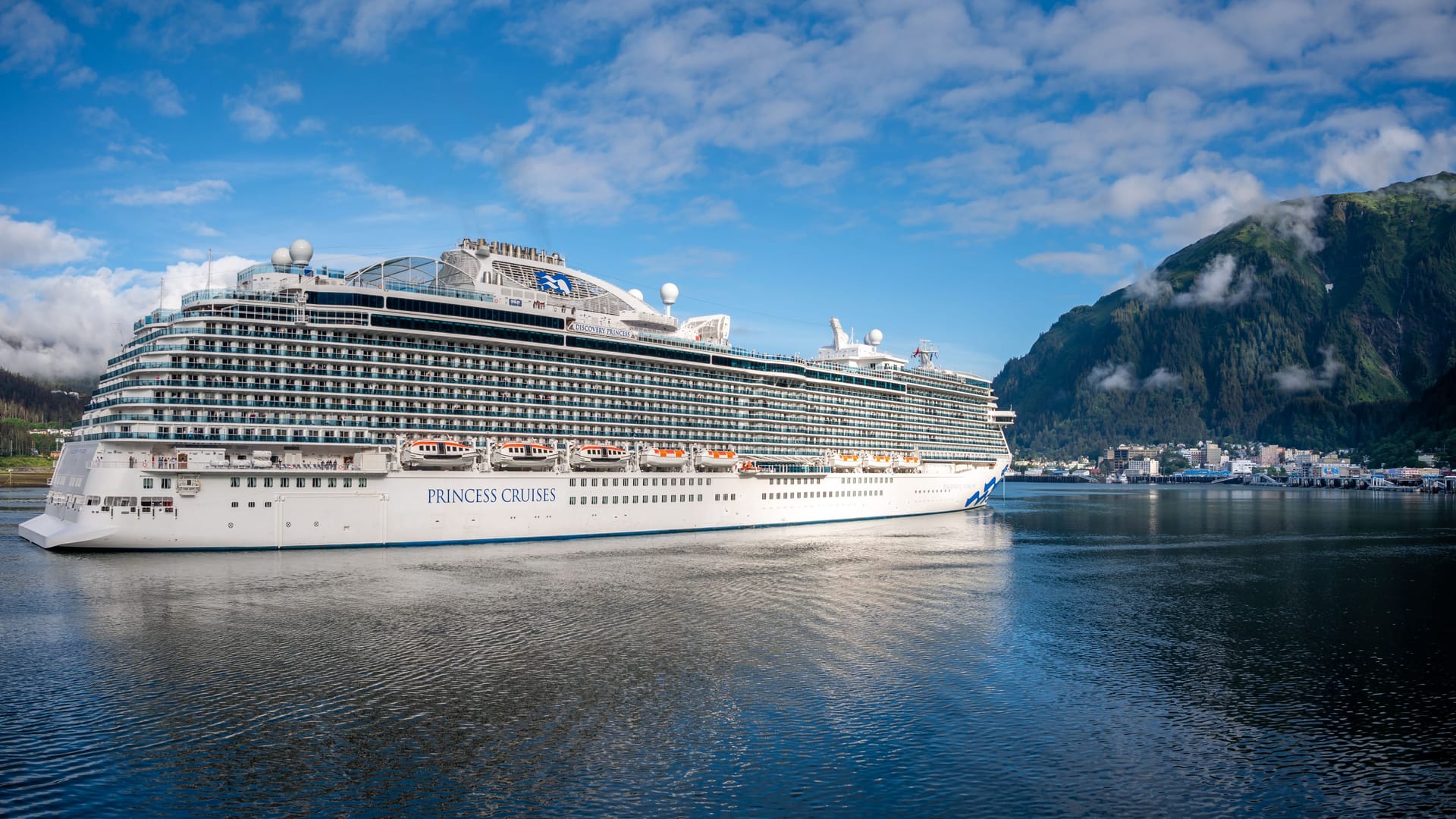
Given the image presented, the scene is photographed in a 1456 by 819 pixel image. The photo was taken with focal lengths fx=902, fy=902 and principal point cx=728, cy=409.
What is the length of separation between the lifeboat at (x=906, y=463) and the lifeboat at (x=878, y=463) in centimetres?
171

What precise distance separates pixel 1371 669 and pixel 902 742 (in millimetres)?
17759

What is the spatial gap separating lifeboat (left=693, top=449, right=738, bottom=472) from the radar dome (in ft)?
96.7

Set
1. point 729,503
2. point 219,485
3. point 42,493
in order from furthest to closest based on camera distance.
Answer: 1. point 42,493
2. point 729,503
3. point 219,485

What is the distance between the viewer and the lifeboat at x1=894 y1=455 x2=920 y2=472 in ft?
281

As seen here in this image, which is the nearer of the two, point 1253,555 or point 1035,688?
point 1035,688

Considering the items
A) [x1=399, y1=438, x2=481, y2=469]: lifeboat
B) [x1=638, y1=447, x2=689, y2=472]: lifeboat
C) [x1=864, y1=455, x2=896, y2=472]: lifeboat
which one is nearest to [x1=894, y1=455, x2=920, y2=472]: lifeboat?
[x1=864, y1=455, x2=896, y2=472]: lifeboat

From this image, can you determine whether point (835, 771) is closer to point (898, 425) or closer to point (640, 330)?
point (640, 330)

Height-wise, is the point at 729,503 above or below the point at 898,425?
below

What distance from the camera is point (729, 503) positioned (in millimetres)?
67812

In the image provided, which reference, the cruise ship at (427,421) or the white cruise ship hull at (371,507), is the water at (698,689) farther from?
the cruise ship at (427,421)

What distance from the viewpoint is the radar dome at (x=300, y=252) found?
182 feet

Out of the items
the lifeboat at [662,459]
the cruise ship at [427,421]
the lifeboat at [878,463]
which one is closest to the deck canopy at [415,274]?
the cruise ship at [427,421]

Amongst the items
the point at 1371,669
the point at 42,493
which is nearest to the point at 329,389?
the point at 1371,669

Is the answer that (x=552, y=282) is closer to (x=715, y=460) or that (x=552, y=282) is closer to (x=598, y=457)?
(x=598, y=457)
